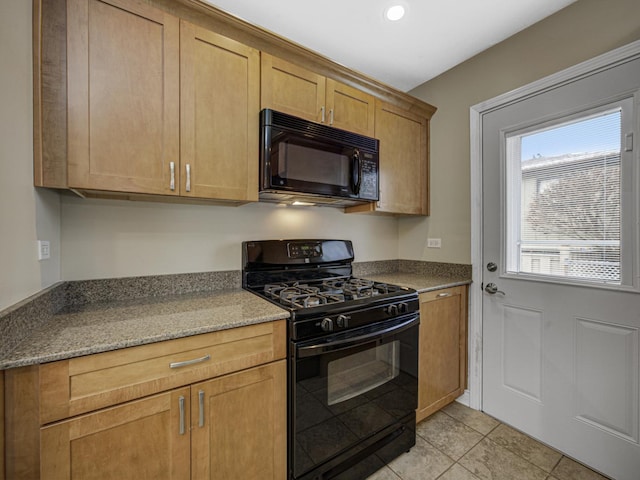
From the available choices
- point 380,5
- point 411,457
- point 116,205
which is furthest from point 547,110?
point 116,205

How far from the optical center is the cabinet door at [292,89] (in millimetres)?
1585

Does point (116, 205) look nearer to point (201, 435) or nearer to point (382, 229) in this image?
point (201, 435)

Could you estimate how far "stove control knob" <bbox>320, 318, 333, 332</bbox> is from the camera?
4.33ft

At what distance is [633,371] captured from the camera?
1456 millimetres

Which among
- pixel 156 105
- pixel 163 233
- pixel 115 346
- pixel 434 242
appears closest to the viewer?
pixel 115 346

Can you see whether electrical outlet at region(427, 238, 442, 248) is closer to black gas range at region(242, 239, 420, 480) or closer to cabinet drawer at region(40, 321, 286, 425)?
black gas range at region(242, 239, 420, 480)

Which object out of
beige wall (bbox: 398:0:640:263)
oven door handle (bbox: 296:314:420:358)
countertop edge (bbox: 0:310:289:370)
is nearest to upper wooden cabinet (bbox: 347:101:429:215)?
beige wall (bbox: 398:0:640:263)

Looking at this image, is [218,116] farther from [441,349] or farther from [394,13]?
[441,349]

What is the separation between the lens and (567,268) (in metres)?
1.68

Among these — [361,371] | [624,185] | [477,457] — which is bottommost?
[477,457]

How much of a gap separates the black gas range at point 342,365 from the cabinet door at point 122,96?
0.76 m

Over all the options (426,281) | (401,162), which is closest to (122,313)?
(426,281)

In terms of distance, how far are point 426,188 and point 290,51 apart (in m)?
1.48

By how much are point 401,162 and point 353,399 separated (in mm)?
1686
